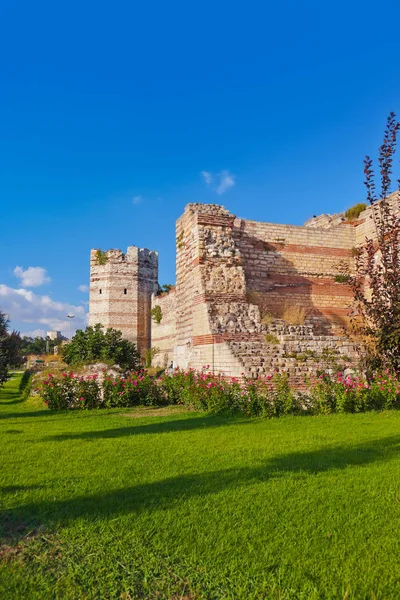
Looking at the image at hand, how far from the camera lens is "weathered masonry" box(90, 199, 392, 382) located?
10.3 m

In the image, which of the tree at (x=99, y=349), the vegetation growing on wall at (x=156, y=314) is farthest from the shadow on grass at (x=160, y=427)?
the vegetation growing on wall at (x=156, y=314)

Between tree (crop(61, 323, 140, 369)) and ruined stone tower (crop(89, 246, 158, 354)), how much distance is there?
1570cm

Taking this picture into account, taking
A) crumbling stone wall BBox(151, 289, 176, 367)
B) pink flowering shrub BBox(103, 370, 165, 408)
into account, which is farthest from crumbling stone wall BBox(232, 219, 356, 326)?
crumbling stone wall BBox(151, 289, 176, 367)

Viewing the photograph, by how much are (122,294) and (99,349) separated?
16882 mm

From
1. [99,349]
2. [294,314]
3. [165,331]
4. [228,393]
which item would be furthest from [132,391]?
[165,331]

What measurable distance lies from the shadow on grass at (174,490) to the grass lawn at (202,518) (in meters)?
0.02

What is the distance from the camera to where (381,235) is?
8.77 meters

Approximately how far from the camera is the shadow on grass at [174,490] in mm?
3322

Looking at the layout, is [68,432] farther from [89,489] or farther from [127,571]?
[127,571]

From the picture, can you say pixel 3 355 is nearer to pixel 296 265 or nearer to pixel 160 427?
pixel 160 427

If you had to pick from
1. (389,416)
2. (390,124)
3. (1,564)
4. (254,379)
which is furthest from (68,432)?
(390,124)

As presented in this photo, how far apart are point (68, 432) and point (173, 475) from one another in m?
3.30

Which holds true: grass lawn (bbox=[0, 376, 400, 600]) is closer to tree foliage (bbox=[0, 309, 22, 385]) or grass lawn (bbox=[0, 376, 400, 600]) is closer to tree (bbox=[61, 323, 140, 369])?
tree foliage (bbox=[0, 309, 22, 385])

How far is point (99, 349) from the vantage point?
15125mm
